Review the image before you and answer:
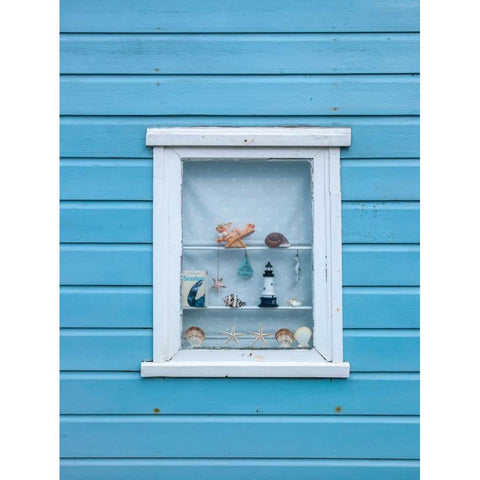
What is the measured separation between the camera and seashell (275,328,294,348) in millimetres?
2326

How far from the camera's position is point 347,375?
85.4 inches

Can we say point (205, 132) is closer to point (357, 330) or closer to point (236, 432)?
point (357, 330)

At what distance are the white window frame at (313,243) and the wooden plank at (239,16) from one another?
0.48 m

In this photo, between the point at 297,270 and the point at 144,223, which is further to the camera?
the point at 297,270

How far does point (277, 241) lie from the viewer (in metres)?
2.31

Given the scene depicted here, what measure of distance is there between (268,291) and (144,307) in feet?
1.94

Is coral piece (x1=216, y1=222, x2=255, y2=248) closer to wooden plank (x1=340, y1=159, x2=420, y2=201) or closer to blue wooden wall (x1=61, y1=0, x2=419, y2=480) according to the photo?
→ blue wooden wall (x1=61, y1=0, x2=419, y2=480)

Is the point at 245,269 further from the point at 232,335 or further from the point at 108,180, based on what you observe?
the point at 108,180

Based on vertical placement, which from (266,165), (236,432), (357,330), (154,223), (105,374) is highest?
(266,165)

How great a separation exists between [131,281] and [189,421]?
0.69 meters

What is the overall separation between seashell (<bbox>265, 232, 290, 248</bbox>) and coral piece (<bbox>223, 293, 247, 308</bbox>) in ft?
1.00

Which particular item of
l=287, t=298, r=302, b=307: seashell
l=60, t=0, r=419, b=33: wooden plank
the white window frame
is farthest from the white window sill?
l=60, t=0, r=419, b=33: wooden plank

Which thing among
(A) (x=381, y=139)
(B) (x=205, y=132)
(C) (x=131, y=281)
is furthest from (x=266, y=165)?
(C) (x=131, y=281)

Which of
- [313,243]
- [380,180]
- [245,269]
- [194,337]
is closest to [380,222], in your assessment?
[380,180]
